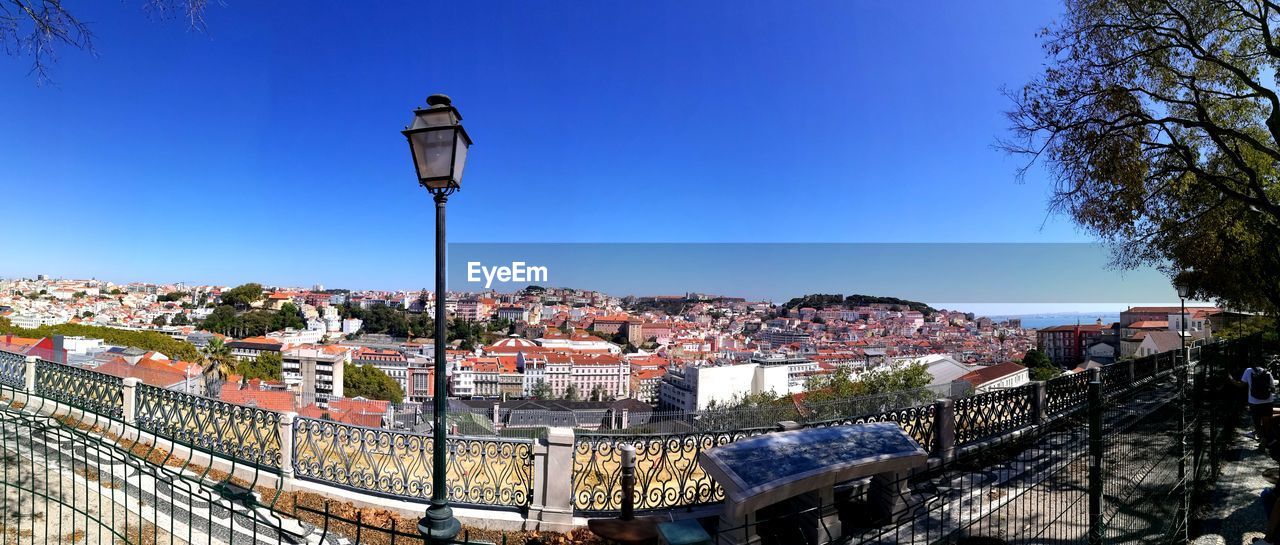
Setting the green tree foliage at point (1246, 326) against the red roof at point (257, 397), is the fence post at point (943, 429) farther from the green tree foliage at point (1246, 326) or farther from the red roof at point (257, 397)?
the green tree foliage at point (1246, 326)

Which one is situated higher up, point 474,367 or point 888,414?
point 888,414

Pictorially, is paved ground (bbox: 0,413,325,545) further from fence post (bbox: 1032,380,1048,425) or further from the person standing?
the person standing

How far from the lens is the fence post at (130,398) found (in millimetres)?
6238

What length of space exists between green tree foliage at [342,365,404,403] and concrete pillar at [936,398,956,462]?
48.0 metres

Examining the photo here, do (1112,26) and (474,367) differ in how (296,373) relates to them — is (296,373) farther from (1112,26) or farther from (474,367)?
(1112,26)

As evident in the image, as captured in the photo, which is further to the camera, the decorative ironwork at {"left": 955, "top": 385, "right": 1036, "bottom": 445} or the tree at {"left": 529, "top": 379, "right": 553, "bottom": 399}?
→ the tree at {"left": 529, "top": 379, "right": 553, "bottom": 399}

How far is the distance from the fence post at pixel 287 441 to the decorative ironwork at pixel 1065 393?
8764 millimetres

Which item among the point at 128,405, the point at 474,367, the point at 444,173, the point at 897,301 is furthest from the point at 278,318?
the point at 897,301

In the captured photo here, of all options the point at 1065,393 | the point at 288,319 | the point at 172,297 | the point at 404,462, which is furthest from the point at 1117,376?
the point at 172,297

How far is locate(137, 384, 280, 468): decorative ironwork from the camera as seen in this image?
5488 millimetres

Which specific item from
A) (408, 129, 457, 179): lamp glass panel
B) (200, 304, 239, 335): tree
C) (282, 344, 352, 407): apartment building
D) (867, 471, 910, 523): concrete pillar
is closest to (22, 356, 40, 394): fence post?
(408, 129, 457, 179): lamp glass panel

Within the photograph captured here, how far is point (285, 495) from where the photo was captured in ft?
17.3

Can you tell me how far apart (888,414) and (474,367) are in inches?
2227

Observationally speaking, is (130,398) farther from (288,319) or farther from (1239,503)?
(288,319)
